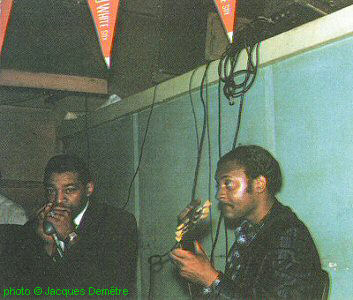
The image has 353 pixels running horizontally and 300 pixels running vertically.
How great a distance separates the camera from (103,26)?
309cm

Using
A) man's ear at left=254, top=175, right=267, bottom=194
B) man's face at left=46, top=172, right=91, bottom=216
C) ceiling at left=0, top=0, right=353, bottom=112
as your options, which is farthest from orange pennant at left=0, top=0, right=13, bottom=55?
man's ear at left=254, top=175, right=267, bottom=194

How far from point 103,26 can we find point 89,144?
2.21m

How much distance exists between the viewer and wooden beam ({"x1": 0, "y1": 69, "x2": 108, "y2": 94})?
4.34 m

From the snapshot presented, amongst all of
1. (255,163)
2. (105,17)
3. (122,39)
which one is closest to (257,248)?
(255,163)

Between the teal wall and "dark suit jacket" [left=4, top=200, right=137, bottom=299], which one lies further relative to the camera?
"dark suit jacket" [left=4, top=200, right=137, bottom=299]

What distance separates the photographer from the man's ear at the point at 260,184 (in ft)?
7.82

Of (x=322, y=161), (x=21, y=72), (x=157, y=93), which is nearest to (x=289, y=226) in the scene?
(x=322, y=161)

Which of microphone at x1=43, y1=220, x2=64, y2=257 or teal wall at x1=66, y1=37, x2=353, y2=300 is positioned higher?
teal wall at x1=66, y1=37, x2=353, y2=300

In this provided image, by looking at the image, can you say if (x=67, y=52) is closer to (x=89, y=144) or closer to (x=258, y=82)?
(x=89, y=144)

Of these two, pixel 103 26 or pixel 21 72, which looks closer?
pixel 103 26

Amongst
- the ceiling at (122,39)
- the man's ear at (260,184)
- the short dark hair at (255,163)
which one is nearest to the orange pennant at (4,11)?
the ceiling at (122,39)

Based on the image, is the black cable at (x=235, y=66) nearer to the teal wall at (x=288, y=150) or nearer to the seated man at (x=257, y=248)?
the teal wall at (x=288, y=150)

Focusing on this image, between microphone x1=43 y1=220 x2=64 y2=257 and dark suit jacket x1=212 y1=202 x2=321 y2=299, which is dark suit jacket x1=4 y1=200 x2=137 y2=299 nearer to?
microphone x1=43 y1=220 x2=64 y2=257

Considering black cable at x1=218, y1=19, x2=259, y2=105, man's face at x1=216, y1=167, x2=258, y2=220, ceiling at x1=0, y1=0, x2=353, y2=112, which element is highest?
ceiling at x1=0, y1=0, x2=353, y2=112
